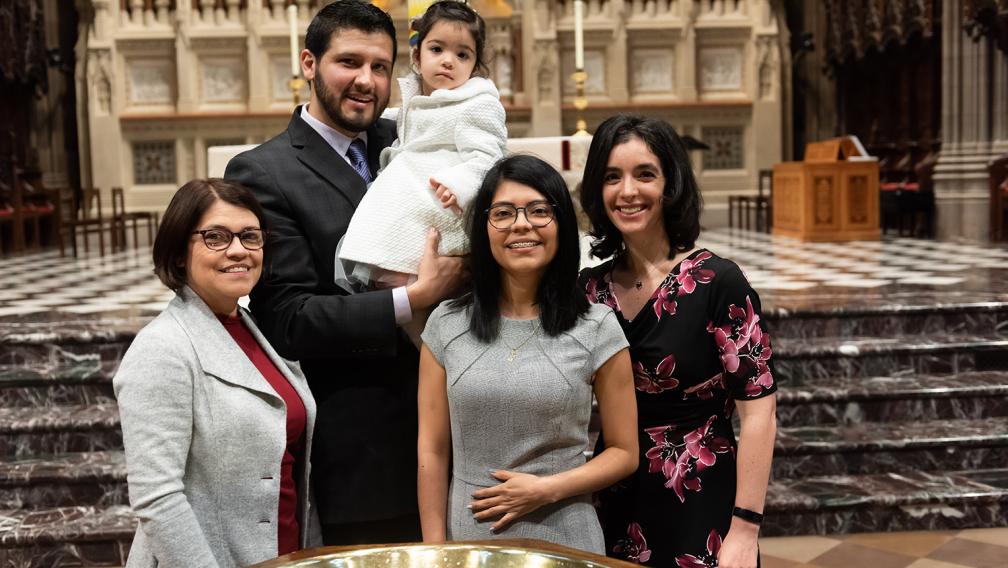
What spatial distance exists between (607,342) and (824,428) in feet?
9.41

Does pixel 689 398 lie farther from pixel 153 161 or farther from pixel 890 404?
pixel 153 161

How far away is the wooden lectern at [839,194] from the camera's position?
1022cm

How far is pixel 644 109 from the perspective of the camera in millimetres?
12594

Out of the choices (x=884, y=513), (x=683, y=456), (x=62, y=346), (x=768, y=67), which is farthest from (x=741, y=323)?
(x=768, y=67)

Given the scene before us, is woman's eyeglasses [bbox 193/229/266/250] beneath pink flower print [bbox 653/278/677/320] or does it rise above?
above

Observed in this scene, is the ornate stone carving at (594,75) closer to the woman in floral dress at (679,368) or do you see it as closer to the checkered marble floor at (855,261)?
the checkered marble floor at (855,261)

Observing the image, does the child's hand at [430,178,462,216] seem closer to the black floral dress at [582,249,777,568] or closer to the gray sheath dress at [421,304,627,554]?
the gray sheath dress at [421,304,627,554]

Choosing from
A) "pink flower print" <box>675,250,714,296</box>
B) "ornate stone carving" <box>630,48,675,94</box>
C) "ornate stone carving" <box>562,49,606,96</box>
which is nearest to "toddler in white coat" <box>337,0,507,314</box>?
"pink flower print" <box>675,250,714,296</box>

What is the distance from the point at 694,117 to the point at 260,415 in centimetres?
1146

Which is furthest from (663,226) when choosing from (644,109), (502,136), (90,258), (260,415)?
(644,109)

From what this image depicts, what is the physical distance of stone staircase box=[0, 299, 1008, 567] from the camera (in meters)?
3.83

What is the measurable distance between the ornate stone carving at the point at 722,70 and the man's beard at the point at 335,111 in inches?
446

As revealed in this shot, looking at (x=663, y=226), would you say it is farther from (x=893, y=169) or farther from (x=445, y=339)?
(x=893, y=169)

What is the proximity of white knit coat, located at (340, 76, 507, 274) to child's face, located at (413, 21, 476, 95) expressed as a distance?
4 cm
